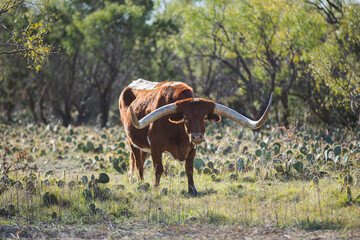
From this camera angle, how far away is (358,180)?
7906 mm

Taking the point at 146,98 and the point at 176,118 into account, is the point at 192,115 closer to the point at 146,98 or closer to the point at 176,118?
the point at 176,118

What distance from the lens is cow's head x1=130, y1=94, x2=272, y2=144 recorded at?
7.15m

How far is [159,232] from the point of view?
6016 millimetres

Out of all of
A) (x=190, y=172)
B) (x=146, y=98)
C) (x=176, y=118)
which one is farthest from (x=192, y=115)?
(x=146, y=98)

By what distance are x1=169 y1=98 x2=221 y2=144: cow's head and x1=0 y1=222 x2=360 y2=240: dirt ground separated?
151 centimetres

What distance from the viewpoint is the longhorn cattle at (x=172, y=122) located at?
285 inches

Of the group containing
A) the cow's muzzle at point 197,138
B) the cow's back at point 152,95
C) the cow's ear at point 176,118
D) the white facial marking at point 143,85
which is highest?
the white facial marking at point 143,85

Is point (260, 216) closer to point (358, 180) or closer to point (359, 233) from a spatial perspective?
point (359, 233)

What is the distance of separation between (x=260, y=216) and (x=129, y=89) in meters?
4.99

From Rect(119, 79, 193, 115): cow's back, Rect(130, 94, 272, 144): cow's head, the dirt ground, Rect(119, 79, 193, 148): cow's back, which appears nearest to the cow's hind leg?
Rect(119, 79, 193, 148): cow's back

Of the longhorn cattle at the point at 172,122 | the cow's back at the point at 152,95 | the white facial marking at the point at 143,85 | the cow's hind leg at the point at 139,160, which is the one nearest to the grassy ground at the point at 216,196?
the cow's hind leg at the point at 139,160

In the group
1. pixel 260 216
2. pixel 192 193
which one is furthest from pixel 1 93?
pixel 260 216

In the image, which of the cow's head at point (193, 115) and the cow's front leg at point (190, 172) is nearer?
the cow's head at point (193, 115)

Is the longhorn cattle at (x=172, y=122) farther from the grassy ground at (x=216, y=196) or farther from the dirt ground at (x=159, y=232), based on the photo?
the dirt ground at (x=159, y=232)
